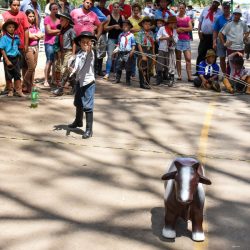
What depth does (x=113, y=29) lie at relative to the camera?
12672mm

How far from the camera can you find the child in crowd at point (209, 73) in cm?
1212

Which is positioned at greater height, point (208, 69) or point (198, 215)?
point (208, 69)

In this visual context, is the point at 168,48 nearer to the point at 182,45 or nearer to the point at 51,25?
the point at 182,45

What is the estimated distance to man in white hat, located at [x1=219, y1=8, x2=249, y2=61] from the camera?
1238cm

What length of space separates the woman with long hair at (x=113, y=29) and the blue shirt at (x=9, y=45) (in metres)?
3.37

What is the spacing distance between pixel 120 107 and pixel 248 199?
469 cm

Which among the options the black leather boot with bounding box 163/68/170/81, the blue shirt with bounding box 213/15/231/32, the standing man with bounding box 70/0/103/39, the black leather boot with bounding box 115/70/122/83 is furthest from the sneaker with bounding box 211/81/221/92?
the standing man with bounding box 70/0/103/39

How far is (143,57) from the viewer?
11.9 m

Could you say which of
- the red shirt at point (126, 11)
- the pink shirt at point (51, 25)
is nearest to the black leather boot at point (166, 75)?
the red shirt at point (126, 11)

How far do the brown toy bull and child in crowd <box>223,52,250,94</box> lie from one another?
26.1 feet

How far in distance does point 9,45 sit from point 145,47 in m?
3.73

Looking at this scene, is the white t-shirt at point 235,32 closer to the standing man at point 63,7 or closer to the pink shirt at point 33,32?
the standing man at point 63,7

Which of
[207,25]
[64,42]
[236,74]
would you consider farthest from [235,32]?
[64,42]

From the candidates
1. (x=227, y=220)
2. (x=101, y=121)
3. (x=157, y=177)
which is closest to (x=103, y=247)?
(x=227, y=220)
